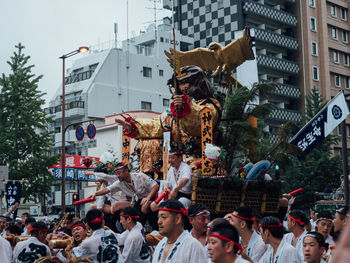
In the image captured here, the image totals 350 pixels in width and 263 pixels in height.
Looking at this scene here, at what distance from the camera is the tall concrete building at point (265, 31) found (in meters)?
45.9

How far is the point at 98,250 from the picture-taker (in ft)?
24.0

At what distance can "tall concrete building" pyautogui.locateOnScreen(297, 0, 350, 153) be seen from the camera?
161 ft

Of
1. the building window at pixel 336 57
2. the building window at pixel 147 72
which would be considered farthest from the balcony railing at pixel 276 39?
the building window at pixel 147 72

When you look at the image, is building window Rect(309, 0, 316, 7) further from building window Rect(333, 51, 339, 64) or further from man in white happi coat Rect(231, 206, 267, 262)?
man in white happi coat Rect(231, 206, 267, 262)

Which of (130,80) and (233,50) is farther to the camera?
(130,80)

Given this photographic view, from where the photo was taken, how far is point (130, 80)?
49.0 metres

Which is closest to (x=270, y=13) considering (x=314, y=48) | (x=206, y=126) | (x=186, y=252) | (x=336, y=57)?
(x=314, y=48)

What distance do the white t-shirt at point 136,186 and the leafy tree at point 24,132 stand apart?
1957 centimetres

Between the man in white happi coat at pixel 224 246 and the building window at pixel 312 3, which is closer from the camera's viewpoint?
the man in white happi coat at pixel 224 246

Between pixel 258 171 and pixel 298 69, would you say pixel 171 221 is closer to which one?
pixel 258 171

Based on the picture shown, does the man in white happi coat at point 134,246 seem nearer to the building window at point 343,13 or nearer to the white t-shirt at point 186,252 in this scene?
the white t-shirt at point 186,252

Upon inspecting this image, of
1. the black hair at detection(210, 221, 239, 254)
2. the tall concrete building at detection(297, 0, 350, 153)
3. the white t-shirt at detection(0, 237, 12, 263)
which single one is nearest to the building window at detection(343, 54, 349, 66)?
the tall concrete building at detection(297, 0, 350, 153)

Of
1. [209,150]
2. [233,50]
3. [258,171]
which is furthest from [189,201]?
[233,50]

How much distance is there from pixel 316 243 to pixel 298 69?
44.5 m
